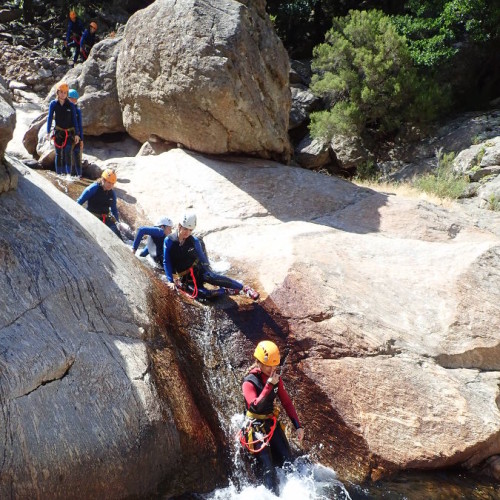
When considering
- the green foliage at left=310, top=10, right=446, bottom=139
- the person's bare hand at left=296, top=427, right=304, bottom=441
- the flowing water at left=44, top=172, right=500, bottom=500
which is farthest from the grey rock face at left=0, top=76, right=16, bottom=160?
the green foliage at left=310, top=10, right=446, bottom=139

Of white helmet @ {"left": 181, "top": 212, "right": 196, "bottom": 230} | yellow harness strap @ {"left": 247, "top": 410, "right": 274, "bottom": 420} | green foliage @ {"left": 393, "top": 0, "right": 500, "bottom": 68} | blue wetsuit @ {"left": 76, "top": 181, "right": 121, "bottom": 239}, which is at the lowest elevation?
yellow harness strap @ {"left": 247, "top": 410, "right": 274, "bottom": 420}

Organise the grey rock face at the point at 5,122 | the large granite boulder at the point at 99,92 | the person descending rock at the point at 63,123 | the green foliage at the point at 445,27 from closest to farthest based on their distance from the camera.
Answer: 1. the grey rock face at the point at 5,122
2. the person descending rock at the point at 63,123
3. the large granite boulder at the point at 99,92
4. the green foliage at the point at 445,27

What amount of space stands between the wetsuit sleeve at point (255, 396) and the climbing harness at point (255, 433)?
0.08m

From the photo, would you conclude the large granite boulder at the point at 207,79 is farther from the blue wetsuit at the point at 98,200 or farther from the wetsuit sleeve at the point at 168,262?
the wetsuit sleeve at the point at 168,262

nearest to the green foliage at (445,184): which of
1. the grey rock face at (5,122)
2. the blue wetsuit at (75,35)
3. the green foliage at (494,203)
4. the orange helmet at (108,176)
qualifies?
the green foliage at (494,203)

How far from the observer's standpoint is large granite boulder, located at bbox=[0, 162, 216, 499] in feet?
15.8

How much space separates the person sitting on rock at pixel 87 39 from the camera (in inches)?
751

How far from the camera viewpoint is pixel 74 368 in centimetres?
537

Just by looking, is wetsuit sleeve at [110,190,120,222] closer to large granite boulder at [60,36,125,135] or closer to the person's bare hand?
large granite boulder at [60,36,125,135]

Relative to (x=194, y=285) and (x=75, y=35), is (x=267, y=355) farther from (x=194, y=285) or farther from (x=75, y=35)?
(x=75, y=35)

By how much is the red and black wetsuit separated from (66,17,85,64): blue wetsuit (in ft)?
53.2

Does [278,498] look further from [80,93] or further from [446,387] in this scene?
[80,93]

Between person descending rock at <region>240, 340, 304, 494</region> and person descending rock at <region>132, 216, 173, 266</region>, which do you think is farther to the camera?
person descending rock at <region>132, 216, 173, 266</region>

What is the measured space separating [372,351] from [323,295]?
1.05 meters
